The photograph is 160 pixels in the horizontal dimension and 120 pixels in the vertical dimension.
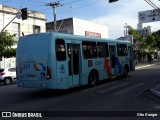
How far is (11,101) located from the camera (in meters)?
12.8

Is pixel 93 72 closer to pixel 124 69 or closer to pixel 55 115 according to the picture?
pixel 124 69

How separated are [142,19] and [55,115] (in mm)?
34898

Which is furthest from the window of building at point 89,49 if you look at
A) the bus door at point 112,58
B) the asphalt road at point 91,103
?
the asphalt road at point 91,103

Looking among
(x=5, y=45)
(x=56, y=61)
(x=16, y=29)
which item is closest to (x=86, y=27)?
(x=16, y=29)

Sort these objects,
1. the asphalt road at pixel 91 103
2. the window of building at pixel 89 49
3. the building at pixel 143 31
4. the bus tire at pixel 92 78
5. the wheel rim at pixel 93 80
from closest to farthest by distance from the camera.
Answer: the asphalt road at pixel 91 103, the window of building at pixel 89 49, the bus tire at pixel 92 78, the wheel rim at pixel 93 80, the building at pixel 143 31

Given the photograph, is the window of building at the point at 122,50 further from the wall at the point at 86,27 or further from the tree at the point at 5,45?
the wall at the point at 86,27

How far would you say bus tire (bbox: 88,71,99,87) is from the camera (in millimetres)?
16609

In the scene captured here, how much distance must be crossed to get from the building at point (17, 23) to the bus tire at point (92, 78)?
22.4 metres

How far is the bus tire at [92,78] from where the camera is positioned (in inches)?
654

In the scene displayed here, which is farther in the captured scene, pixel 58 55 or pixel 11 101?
pixel 58 55

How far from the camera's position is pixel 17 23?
40875mm

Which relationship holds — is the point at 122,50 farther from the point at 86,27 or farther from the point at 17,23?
the point at 86,27

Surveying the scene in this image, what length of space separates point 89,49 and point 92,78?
1649 millimetres

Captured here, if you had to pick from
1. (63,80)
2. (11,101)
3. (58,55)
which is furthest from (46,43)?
(11,101)
